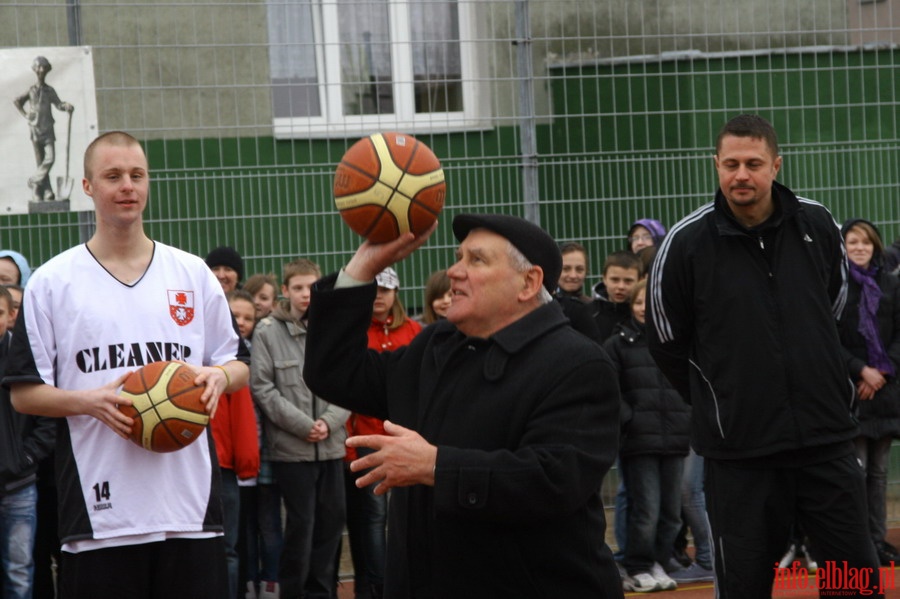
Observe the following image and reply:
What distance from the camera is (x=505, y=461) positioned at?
3.55 metres

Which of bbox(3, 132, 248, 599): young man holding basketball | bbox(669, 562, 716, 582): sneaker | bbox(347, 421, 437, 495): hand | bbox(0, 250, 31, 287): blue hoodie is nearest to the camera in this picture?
bbox(347, 421, 437, 495): hand

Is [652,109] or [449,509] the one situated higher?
[652,109]

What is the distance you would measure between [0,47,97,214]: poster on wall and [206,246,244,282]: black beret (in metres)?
0.86

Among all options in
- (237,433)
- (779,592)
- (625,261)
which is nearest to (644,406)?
(625,261)

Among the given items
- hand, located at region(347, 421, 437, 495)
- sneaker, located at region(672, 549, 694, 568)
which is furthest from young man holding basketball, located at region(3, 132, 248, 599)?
sneaker, located at region(672, 549, 694, 568)

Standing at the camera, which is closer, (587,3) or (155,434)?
(155,434)

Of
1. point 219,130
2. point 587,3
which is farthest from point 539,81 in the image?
point 219,130

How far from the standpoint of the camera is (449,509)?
354cm

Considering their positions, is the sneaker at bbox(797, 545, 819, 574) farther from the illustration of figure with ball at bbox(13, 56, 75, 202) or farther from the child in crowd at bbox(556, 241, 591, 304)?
the illustration of figure with ball at bbox(13, 56, 75, 202)

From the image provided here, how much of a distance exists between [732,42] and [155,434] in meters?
6.87

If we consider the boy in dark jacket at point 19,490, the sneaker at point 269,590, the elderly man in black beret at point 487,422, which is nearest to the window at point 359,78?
the boy in dark jacket at point 19,490

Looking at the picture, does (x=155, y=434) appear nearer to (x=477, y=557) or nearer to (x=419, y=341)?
(x=419, y=341)

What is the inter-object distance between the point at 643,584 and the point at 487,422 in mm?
4950

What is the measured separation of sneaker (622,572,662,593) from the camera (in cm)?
826
